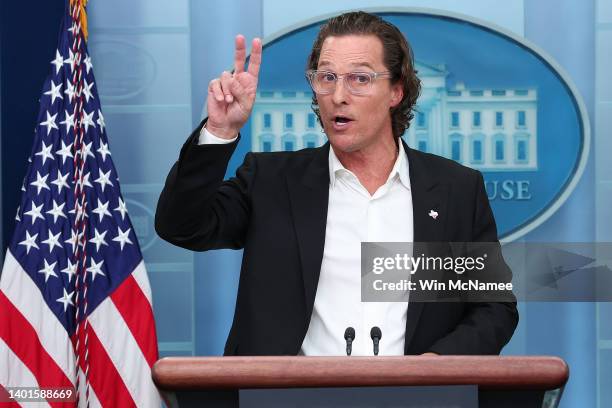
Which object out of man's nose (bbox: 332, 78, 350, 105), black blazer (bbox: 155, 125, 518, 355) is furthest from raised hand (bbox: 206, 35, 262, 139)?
man's nose (bbox: 332, 78, 350, 105)

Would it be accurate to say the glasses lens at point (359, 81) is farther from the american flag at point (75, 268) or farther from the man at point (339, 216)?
the american flag at point (75, 268)

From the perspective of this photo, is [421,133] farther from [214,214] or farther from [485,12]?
[214,214]

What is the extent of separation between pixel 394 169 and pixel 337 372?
116 cm

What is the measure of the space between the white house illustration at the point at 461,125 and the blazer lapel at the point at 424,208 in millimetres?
1143

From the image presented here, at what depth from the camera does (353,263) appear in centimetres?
231

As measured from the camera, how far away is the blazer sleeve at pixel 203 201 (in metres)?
2.03

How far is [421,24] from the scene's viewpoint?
3.61 meters

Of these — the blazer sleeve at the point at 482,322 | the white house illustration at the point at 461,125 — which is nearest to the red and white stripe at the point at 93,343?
the white house illustration at the point at 461,125

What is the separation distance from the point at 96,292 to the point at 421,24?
1.64m

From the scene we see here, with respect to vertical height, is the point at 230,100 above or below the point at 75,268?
above

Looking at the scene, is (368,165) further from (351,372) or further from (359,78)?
(351,372)

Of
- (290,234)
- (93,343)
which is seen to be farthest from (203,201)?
(93,343)

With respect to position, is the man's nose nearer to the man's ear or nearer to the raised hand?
the man's ear

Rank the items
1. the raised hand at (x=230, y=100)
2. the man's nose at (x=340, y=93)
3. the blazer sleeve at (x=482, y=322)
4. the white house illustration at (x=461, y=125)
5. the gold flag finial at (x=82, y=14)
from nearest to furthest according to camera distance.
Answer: the raised hand at (x=230, y=100) → the blazer sleeve at (x=482, y=322) → the man's nose at (x=340, y=93) → the gold flag finial at (x=82, y=14) → the white house illustration at (x=461, y=125)
